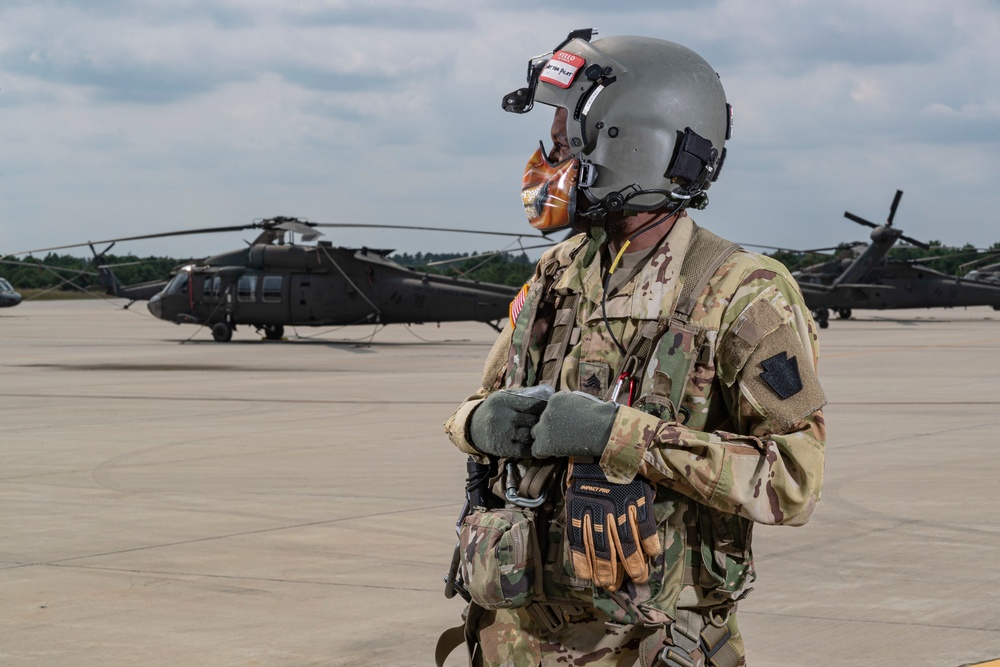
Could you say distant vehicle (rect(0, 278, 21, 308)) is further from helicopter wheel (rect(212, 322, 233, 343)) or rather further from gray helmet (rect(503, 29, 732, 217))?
gray helmet (rect(503, 29, 732, 217))

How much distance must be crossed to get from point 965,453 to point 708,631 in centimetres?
943

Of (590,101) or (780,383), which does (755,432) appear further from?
(590,101)

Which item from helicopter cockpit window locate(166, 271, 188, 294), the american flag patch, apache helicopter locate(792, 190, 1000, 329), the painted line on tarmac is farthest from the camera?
apache helicopter locate(792, 190, 1000, 329)

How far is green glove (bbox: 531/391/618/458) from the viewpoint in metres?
2.50

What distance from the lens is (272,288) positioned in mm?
31219

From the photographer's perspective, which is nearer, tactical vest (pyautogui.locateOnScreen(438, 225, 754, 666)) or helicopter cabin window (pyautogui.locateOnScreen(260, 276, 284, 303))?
tactical vest (pyautogui.locateOnScreen(438, 225, 754, 666))

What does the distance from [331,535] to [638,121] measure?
5513mm

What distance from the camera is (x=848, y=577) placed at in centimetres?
673

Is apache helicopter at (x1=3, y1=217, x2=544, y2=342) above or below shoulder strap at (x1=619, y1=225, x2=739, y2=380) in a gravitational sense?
below

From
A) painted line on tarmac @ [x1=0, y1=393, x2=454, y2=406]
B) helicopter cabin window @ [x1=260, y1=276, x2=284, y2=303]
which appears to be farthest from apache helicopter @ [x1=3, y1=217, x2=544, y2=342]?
painted line on tarmac @ [x1=0, y1=393, x2=454, y2=406]

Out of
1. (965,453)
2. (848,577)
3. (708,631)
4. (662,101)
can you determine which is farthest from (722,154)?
(965,453)

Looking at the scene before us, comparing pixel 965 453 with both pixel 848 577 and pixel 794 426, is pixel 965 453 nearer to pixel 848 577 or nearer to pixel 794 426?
pixel 848 577

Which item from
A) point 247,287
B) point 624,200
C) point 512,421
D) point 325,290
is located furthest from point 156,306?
point 512,421

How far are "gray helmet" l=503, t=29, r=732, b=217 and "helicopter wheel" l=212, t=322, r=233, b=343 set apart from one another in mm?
29782
